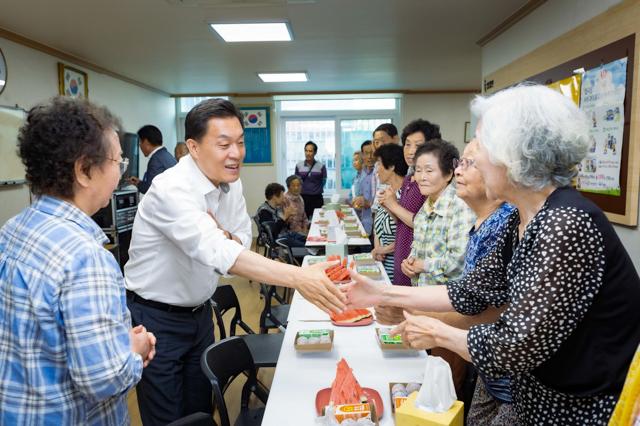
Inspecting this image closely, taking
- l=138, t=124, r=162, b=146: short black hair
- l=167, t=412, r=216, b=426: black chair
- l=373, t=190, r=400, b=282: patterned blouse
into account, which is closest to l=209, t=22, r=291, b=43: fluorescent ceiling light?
l=138, t=124, r=162, b=146: short black hair

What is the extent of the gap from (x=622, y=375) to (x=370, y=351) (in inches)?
37.9

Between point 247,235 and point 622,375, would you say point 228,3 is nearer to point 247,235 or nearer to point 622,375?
point 247,235

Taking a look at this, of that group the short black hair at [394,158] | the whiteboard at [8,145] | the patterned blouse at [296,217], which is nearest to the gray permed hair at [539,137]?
the short black hair at [394,158]

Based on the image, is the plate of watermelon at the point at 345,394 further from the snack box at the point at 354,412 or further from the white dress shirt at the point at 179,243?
the white dress shirt at the point at 179,243

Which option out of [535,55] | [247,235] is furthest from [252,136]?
[247,235]

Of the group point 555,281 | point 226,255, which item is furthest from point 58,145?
point 555,281

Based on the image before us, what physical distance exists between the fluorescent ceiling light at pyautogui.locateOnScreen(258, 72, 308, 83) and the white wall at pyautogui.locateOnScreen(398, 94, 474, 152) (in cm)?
258

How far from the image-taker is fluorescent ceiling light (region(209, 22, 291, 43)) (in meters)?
4.23

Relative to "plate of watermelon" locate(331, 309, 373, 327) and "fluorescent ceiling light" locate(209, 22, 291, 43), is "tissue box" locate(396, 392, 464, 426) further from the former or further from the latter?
"fluorescent ceiling light" locate(209, 22, 291, 43)

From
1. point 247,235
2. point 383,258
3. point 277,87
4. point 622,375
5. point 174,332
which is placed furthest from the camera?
→ point 277,87

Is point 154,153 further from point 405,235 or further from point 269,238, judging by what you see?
point 405,235

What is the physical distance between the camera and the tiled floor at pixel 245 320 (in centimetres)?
297

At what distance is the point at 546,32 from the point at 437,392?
350 centimetres

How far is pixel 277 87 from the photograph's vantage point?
8.32m
